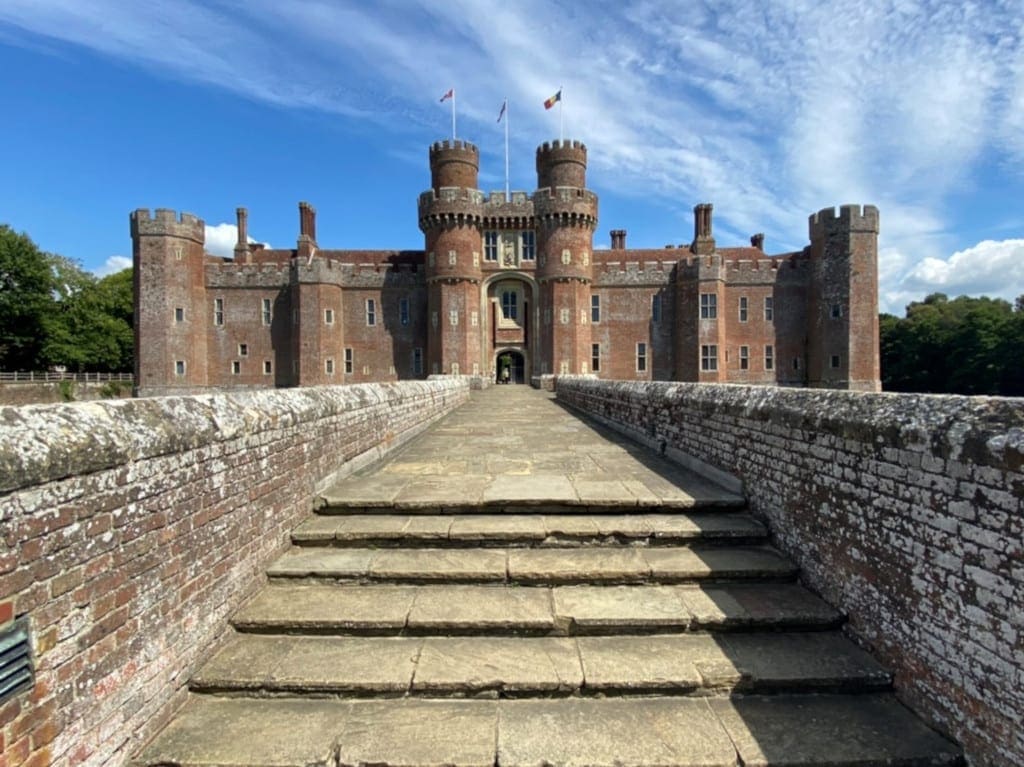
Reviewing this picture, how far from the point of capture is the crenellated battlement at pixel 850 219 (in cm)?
3441

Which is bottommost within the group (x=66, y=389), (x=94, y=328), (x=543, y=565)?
(x=543, y=565)

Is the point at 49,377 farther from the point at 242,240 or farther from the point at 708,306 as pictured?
the point at 708,306

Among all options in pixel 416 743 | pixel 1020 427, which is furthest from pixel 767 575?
pixel 416 743

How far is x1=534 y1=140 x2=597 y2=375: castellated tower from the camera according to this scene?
3534cm

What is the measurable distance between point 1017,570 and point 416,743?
9.93ft

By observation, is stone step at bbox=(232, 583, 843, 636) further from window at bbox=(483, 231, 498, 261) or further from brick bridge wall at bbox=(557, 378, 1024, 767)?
window at bbox=(483, 231, 498, 261)

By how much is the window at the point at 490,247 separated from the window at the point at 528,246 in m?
1.86

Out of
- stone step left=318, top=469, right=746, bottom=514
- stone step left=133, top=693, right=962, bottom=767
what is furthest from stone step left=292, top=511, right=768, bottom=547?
stone step left=133, top=693, right=962, bottom=767

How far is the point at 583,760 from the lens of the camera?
2773 millimetres

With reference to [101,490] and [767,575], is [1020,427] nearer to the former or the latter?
[767,575]

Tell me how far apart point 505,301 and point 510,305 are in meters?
0.45

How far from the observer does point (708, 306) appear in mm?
37344

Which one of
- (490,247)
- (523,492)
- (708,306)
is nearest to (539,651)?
(523,492)

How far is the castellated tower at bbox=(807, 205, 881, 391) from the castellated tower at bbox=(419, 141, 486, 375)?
22485mm
